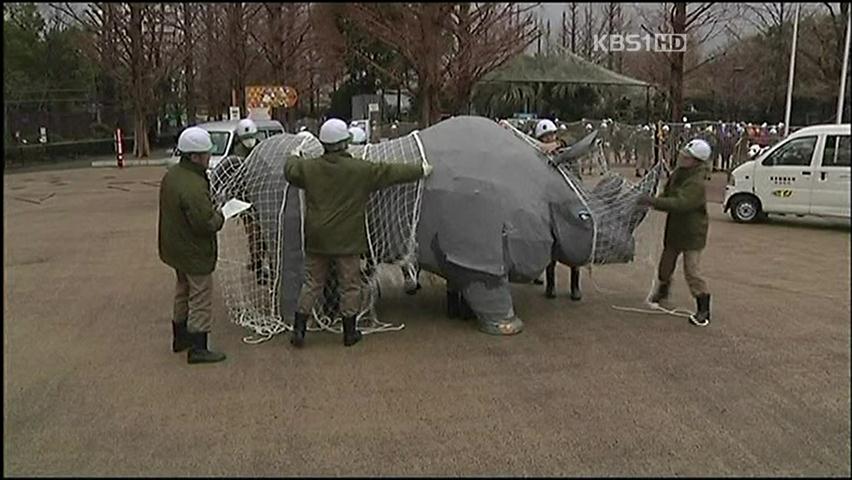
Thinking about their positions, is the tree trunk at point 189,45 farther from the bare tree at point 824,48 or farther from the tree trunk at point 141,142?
the tree trunk at point 141,142

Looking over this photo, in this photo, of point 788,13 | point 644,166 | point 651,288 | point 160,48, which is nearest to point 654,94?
point 644,166

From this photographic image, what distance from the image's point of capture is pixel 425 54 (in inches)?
211

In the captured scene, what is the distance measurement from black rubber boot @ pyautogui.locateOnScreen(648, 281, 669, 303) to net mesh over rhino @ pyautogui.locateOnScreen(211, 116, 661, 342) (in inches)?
23.9

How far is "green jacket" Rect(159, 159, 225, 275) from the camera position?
178 inches

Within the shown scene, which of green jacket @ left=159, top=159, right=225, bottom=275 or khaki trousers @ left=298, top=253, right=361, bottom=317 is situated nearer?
green jacket @ left=159, top=159, right=225, bottom=275

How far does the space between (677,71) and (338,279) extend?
1218cm

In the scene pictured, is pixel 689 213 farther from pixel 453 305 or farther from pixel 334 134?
pixel 334 134

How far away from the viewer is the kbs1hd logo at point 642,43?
8094 mm

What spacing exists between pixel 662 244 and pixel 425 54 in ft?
7.82

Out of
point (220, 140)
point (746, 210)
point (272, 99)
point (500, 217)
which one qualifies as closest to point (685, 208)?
point (500, 217)

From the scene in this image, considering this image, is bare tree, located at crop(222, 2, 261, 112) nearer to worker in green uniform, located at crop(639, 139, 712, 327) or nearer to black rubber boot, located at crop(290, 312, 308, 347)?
black rubber boot, located at crop(290, 312, 308, 347)

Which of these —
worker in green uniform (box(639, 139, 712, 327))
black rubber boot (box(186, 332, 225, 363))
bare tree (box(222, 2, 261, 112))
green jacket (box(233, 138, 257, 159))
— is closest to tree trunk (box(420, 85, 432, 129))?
green jacket (box(233, 138, 257, 159))

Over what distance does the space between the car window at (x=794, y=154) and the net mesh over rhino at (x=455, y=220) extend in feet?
17.3

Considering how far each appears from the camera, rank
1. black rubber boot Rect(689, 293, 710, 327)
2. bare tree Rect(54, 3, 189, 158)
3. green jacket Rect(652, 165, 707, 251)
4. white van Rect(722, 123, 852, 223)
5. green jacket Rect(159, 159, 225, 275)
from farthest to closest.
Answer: white van Rect(722, 123, 852, 223) → black rubber boot Rect(689, 293, 710, 327) → green jacket Rect(652, 165, 707, 251) → green jacket Rect(159, 159, 225, 275) → bare tree Rect(54, 3, 189, 158)
